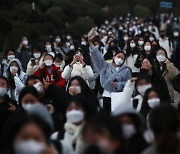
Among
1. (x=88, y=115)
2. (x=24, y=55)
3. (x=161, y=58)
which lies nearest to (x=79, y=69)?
(x=161, y=58)

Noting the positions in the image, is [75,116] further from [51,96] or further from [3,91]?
[3,91]

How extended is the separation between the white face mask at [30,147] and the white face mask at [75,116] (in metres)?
1.18

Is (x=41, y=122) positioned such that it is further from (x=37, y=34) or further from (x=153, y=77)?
(x=37, y=34)

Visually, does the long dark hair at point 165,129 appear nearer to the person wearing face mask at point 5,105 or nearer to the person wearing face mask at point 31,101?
the person wearing face mask at point 31,101

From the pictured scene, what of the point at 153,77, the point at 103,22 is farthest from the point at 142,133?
the point at 103,22

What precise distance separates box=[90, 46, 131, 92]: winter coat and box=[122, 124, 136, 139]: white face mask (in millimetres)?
4196

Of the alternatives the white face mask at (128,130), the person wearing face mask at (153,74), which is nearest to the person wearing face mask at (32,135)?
the white face mask at (128,130)

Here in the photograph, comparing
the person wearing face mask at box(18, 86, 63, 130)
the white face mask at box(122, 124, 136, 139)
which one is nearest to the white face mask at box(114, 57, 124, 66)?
the person wearing face mask at box(18, 86, 63, 130)

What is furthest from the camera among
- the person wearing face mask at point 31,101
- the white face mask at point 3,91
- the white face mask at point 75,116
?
the white face mask at point 3,91

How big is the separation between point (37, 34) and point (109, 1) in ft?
93.2

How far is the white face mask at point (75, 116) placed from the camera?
624cm

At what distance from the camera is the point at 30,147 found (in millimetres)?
4941

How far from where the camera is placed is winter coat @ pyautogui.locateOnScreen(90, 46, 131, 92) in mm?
9977

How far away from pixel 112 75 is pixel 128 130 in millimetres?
4478
